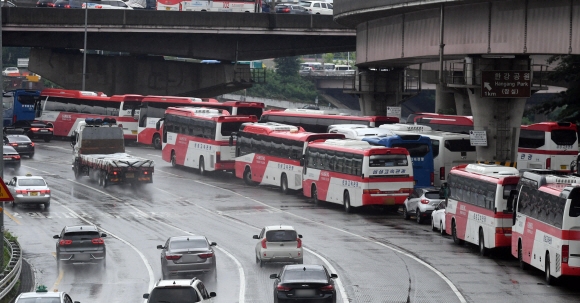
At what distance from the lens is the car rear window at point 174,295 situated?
21.4 metres

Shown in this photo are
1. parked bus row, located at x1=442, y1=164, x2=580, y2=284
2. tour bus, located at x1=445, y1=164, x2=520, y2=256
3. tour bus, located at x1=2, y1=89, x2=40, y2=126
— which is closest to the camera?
parked bus row, located at x1=442, y1=164, x2=580, y2=284

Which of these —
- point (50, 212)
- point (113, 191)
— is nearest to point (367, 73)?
point (113, 191)

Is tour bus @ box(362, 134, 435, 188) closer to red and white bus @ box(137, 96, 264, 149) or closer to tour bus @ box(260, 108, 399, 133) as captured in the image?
tour bus @ box(260, 108, 399, 133)

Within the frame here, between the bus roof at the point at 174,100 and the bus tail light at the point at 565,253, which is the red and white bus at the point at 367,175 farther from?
the bus roof at the point at 174,100

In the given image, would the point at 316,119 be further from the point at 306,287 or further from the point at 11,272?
the point at 306,287

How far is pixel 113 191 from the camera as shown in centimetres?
5250

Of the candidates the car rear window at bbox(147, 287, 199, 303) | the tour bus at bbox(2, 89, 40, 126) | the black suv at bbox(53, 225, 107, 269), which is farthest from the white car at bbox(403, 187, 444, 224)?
the tour bus at bbox(2, 89, 40, 126)

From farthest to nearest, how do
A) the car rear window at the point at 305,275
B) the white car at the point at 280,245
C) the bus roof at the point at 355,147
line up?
the bus roof at the point at 355,147 → the white car at the point at 280,245 → the car rear window at the point at 305,275

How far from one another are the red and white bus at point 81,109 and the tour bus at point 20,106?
85cm

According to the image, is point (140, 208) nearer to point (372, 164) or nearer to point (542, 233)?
point (372, 164)

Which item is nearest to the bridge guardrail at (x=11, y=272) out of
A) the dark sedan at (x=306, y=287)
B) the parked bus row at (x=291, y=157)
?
the dark sedan at (x=306, y=287)

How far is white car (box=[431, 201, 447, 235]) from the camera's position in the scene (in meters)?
39.5

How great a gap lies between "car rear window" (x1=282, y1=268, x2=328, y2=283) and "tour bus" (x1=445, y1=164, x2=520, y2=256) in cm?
1077

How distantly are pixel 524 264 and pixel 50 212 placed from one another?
23.4 m
